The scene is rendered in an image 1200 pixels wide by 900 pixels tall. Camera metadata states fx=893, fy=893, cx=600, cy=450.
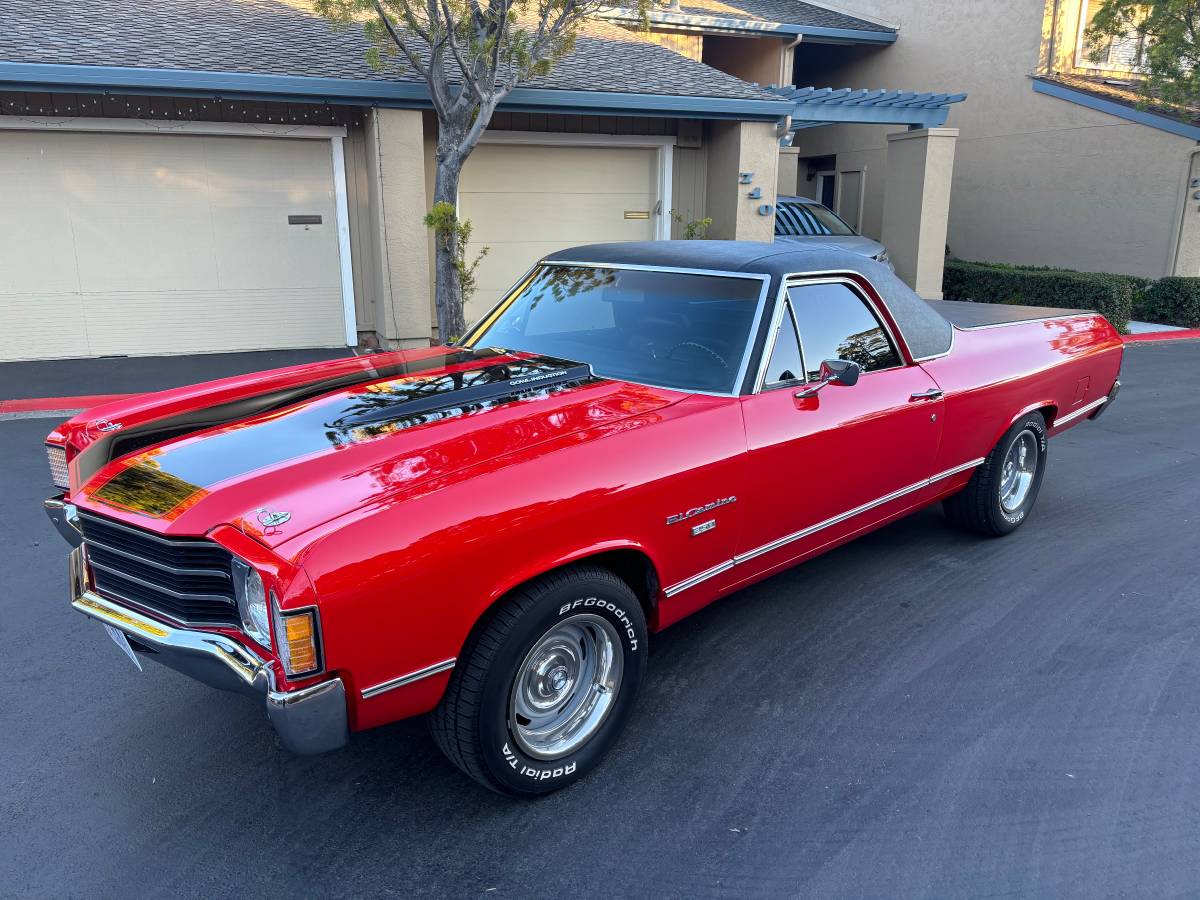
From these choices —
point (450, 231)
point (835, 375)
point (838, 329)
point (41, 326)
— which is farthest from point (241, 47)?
point (835, 375)

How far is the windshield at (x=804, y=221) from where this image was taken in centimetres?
1422

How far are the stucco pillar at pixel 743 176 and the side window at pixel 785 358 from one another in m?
9.16

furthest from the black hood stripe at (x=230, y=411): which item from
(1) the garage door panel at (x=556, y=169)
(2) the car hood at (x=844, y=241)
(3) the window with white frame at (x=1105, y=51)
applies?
(3) the window with white frame at (x=1105, y=51)

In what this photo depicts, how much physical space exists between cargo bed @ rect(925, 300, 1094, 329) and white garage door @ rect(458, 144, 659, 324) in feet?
25.0

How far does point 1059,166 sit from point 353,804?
17.6m

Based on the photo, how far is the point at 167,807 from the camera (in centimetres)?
294

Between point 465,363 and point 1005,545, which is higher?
point 465,363

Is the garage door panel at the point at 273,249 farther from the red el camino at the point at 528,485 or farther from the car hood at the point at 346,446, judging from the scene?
the car hood at the point at 346,446

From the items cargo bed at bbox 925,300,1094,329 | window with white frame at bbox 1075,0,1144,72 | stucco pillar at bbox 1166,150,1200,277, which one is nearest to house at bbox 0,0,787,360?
cargo bed at bbox 925,300,1094,329

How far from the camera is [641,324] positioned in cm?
405

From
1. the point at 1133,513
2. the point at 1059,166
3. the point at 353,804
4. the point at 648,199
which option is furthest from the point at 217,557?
the point at 1059,166

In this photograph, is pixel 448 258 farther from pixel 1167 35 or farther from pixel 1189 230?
pixel 1189 230

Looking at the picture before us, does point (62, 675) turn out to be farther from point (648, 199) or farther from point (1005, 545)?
point (648, 199)

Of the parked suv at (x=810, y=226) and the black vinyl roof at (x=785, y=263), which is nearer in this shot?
the black vinyl roof at (x=785, y=263)
